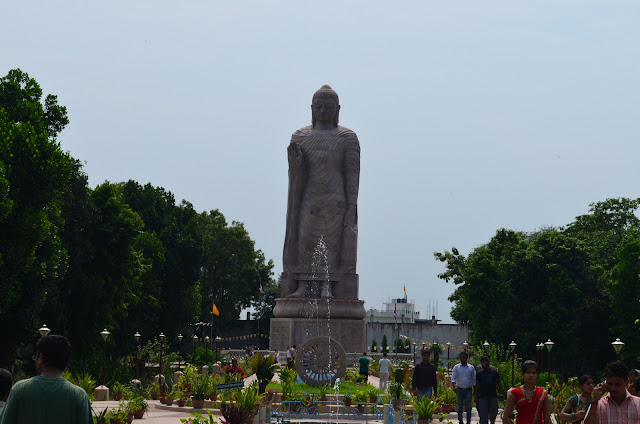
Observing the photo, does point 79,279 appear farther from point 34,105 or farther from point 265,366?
point 265,366

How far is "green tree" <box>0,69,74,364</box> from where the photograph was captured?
75.3 feet

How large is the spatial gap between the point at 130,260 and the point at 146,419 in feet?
48.1

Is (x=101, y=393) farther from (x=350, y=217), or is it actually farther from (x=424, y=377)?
(x=350, y=217)

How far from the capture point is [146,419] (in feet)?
61.2

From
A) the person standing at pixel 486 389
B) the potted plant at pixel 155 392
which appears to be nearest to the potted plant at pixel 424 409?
the person standing at pixel 486 389

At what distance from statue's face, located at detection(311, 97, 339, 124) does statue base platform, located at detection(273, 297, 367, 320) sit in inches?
263

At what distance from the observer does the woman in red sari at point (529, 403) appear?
27.7 ft

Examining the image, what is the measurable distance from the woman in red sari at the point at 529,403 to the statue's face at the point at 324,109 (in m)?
27.2

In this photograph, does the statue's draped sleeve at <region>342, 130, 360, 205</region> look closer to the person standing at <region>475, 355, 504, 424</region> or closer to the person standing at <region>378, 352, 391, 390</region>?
the person standing at <region>378, 352, 391, 390</region>

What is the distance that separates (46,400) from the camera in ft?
18.7

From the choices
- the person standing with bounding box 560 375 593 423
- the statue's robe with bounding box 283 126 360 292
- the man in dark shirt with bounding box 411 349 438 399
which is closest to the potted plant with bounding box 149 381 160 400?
the man in dark shirt with bounding box 411 349 438 399

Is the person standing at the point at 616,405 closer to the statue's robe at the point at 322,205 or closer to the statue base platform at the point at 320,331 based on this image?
the statue base platform at the point at 320,331

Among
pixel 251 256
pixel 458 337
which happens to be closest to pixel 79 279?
pixel 251 256

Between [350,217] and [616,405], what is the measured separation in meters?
28.0
